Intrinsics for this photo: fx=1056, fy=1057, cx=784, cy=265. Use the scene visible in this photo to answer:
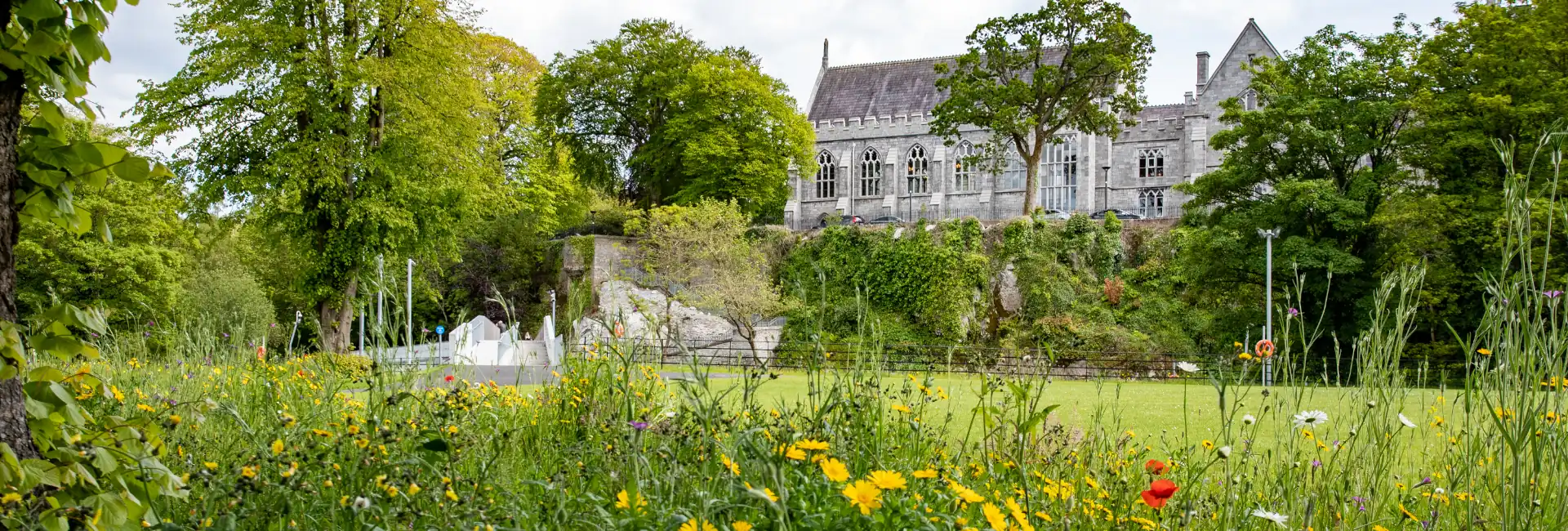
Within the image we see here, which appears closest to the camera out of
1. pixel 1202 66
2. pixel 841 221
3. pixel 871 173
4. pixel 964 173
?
pixel 841 221

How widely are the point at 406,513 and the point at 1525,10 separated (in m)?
25.3

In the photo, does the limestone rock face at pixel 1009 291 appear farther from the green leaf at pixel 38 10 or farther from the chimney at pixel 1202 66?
the green leaf at pixel 38 10

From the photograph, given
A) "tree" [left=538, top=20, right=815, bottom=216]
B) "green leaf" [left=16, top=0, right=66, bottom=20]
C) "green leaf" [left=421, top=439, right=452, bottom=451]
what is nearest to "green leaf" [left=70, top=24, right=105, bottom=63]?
"green leaf" [left=16, top=0, right=66, bottom=20]

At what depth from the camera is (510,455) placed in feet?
14.9

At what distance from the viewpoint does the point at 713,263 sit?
3117 centimetres

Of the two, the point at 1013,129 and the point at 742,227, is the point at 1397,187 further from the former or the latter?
the point at 742,227

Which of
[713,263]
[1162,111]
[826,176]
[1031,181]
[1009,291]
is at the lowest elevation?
[1009,291]

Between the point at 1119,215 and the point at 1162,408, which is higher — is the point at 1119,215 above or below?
above

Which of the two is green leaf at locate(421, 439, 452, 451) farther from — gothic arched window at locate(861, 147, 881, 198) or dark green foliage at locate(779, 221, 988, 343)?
gothic arched window at locate(861, 147, 881, 198)

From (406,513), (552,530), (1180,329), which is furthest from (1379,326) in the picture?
(1180,329)

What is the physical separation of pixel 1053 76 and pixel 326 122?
1909 cm

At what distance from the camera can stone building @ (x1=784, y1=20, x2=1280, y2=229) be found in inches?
1551

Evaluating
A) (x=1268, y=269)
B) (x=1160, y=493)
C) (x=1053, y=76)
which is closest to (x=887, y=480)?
(x=1160, y=493)

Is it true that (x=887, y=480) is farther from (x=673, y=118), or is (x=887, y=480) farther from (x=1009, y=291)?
(x=673, y=118)
